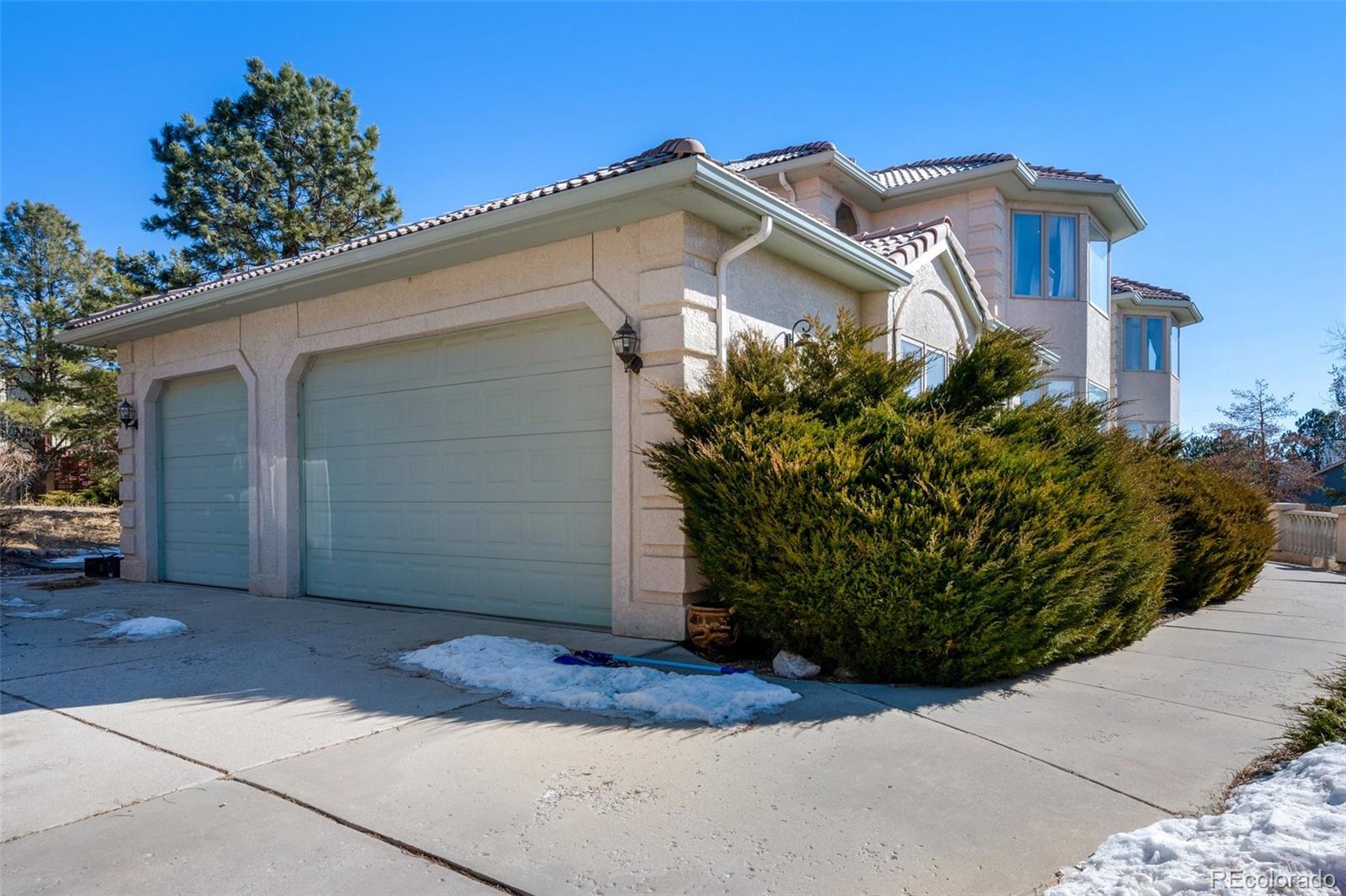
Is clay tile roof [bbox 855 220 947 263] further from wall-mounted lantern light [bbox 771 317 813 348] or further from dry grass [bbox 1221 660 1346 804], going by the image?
dry grass [bbox 1221 660 1346 804]

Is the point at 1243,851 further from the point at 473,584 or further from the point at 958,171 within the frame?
the point at 958,171

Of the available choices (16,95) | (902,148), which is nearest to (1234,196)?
(902,148)

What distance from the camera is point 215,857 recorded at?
3.01 meters

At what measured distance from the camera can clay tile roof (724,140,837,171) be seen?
12852 millimetres

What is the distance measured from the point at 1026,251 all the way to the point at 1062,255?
80cm

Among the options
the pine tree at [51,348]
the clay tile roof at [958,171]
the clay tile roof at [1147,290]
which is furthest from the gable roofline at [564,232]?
the clay tile roof at [1147,290]

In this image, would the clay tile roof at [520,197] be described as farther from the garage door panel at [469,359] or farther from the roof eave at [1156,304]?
the roof eave at [1156,304]

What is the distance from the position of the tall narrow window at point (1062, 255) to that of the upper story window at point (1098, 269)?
48cm

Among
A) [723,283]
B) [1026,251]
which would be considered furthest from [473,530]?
[1026,251]

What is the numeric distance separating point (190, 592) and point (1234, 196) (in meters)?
14.9

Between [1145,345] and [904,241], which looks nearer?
[904,241]

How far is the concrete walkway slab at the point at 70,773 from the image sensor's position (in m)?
3.46

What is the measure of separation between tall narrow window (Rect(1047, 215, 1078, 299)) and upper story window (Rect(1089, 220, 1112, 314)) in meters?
0.48

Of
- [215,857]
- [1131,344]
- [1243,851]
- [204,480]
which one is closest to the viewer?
[1243,851]
